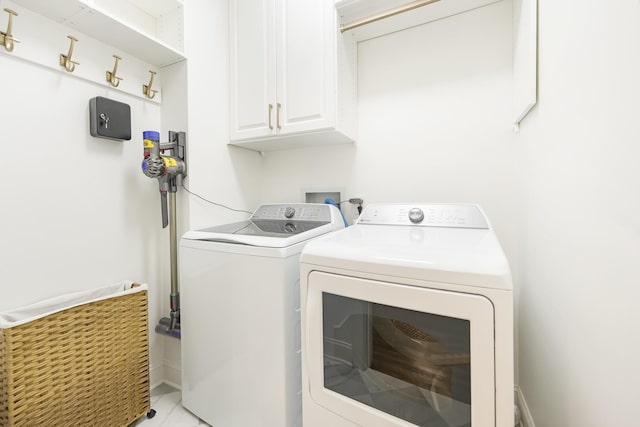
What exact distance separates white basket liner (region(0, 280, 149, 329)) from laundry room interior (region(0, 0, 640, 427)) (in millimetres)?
67

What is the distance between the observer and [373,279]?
836mm

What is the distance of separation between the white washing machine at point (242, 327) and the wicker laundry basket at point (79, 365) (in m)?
0.23

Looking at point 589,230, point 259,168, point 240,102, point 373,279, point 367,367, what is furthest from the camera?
point 259,168

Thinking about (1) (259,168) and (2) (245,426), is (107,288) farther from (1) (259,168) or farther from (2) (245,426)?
(1) (259,168)

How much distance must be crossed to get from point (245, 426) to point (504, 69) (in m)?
2.23

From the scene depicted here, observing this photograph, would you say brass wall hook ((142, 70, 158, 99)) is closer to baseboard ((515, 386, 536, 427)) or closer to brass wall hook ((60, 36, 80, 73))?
brass wall hook ((60, 36, 80, 73))

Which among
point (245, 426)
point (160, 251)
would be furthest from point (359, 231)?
point (160, 251)

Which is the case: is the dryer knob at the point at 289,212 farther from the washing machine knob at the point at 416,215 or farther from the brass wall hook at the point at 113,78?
the brass wall hook at the point at 113,78

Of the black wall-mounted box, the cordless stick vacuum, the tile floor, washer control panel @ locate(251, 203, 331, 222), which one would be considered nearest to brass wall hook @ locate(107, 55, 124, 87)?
the black wall-mounted box

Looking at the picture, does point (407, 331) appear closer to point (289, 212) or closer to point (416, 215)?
point (416, 215)

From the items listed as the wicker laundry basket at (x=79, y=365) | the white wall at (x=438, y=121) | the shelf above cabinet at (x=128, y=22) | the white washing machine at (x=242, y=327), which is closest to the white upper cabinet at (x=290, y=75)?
the white wall at (x=438, y=121)

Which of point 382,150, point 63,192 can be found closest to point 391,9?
point 382,150

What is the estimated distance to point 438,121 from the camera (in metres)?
1.61

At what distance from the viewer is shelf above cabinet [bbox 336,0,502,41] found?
1463 mm
